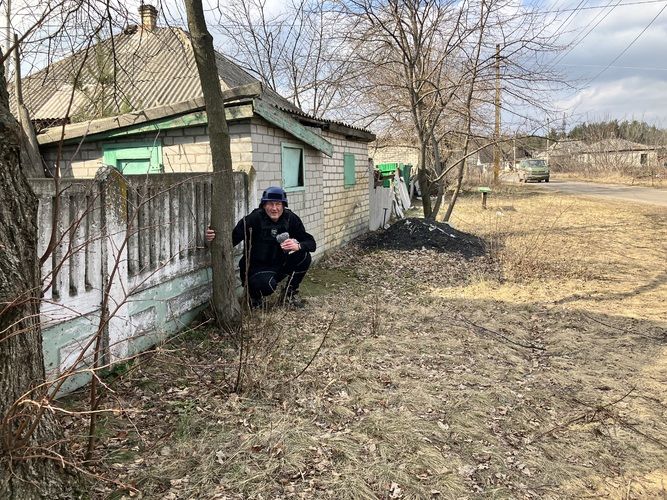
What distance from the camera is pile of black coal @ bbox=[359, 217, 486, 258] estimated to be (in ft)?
33.8

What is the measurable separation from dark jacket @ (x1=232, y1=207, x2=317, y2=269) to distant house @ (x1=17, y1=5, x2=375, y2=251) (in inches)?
24.4

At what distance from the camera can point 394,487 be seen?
8.95 ft

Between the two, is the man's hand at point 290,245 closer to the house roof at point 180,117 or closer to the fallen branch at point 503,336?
the house roof at point 180,117

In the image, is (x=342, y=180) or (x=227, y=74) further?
(x=227, y=74)

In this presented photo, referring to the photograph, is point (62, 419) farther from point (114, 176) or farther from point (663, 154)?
point (663, 154)

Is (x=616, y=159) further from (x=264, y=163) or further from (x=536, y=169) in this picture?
(x=264, y=163)

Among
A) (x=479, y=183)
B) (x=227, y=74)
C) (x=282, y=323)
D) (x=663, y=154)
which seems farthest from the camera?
(x=663, y=154)

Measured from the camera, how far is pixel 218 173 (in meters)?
4.57

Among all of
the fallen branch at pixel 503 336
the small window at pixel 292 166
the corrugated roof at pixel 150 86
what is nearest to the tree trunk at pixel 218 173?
the fallen branch at pixel 503 336

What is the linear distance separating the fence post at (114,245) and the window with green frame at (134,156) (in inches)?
132

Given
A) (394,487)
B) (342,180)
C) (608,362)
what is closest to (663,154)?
(342,180)

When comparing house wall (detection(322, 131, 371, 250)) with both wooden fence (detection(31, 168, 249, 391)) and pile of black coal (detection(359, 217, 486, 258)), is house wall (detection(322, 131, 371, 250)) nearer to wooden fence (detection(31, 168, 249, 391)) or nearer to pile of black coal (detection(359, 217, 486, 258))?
pile of black coal (detection(359, 217, 486, 258))

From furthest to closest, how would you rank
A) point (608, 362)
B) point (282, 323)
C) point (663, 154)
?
point (663, 154), point (282, 323), point (608, 362)

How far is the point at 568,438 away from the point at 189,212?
12.6 ft
